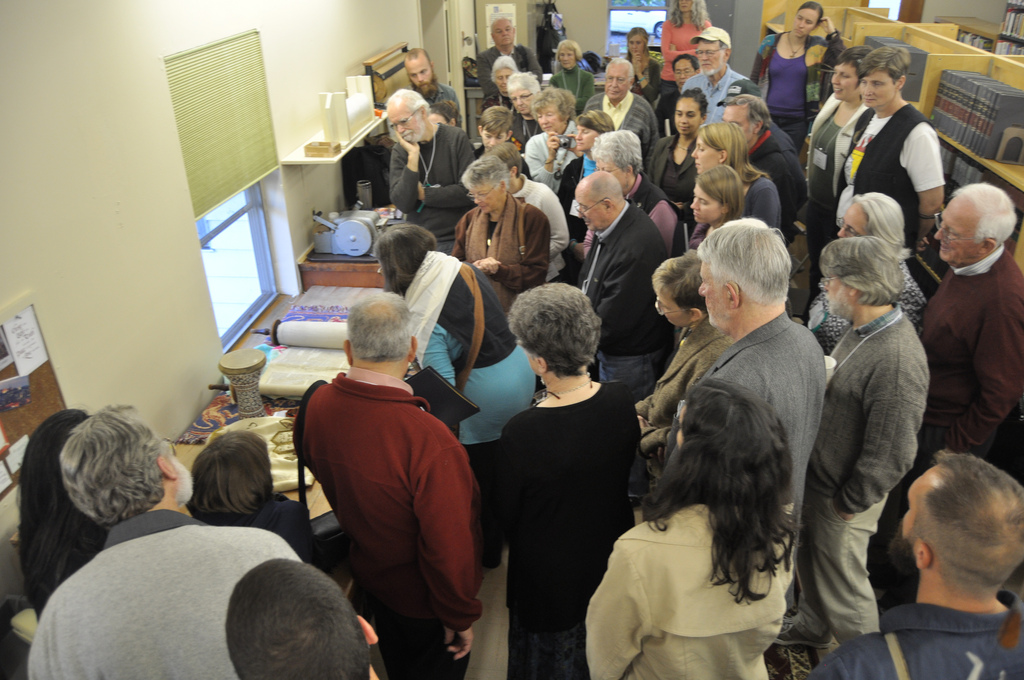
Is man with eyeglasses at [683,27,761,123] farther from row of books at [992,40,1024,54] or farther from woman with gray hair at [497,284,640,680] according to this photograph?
row of books at [992,40,1024,54]

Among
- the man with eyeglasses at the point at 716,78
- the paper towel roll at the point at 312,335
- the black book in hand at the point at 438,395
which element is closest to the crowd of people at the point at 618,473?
the black book in hand at the point at 438,395

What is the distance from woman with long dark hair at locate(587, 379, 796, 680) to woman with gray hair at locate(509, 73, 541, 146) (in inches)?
162

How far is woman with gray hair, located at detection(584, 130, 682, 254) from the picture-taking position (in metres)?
3.48

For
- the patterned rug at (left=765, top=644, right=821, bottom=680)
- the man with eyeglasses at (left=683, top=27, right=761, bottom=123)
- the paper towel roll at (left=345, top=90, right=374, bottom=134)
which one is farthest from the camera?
the man with eyeglasses at (left=683, top=27, right=761, bottom=123)

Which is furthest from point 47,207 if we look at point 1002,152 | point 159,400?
point 1002,152

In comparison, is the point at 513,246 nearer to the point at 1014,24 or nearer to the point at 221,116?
the point at 221,116

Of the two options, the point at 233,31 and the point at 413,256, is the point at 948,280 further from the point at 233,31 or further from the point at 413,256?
the point at 233,31

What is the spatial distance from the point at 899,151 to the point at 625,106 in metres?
2.16

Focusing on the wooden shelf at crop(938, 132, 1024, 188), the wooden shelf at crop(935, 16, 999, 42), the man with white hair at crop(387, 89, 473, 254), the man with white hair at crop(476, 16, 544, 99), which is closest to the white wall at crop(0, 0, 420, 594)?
the man with white hair at crop(387, 89, 473, 254)

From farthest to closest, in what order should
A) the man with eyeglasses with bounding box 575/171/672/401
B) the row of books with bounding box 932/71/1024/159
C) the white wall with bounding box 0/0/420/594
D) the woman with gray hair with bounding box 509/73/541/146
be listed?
1. the woman with gray hair with bounding box 509/73/541/146
2. the row of books with bounding box 932/71/1024/159
3. the man with eyeglasses with bounding box 575/171/672/401
4. the white wall with bounding box 0/0/420/594

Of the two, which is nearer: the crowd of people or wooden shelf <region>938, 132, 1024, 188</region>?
the crowd of people

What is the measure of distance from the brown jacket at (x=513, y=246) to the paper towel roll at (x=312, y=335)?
818 mm

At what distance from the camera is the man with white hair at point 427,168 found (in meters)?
4.09

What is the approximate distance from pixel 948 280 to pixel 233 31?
359 cm
